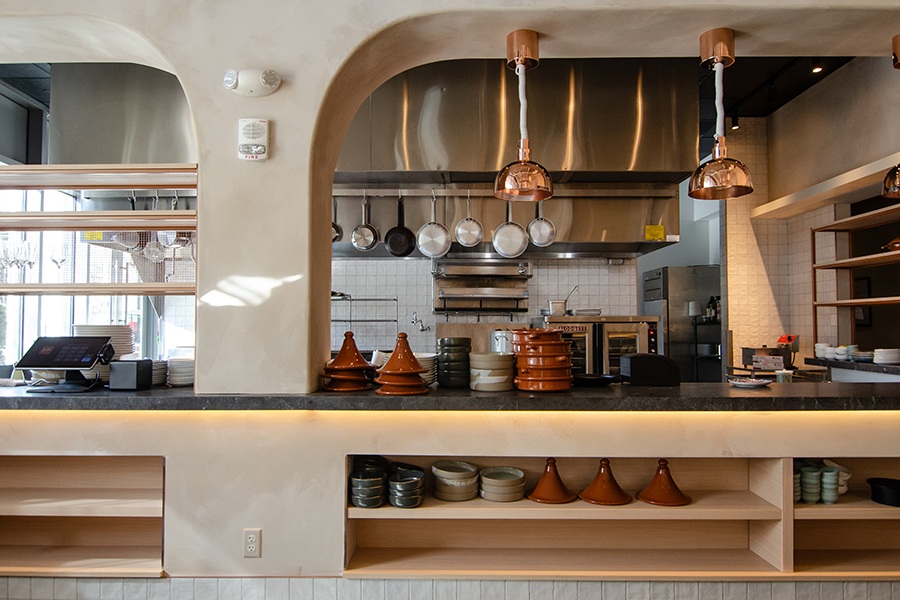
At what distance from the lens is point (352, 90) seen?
2.78 meters

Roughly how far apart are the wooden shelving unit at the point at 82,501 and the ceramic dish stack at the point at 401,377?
109cm

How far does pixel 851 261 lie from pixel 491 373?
445 cm

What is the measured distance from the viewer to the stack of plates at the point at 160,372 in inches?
107

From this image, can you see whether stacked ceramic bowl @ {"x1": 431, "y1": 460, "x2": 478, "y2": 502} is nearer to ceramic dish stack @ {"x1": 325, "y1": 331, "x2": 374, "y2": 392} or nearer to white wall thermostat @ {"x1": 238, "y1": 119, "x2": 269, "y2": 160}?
ceramic dish stack @ {"x1": 325, "y1": 331, "x2": 374, "y2": 392}

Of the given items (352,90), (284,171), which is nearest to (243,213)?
(284,171)

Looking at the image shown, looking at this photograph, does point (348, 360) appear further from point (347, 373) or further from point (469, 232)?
point (469, 232)

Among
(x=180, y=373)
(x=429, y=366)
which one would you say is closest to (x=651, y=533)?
(x=429, y=366)

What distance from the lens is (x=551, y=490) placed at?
2.46 meters

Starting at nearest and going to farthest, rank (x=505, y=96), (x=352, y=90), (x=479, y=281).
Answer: (x=352, y=90)
(x=505, y=96)
(x=479, y=281)

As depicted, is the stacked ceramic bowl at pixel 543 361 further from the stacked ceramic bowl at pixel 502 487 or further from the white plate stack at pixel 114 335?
the white plate stack at pixel 114 335

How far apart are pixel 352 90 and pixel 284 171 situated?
58 cm

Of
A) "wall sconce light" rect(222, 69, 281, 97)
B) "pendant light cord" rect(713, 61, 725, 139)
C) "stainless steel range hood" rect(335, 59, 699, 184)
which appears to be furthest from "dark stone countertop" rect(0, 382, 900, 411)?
"stainless steel range hood" rect(335, 59, 699, 184)

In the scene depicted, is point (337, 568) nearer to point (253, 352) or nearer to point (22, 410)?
point (253, 352)

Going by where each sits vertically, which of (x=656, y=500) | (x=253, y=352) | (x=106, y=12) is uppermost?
(x=106, y=12)
